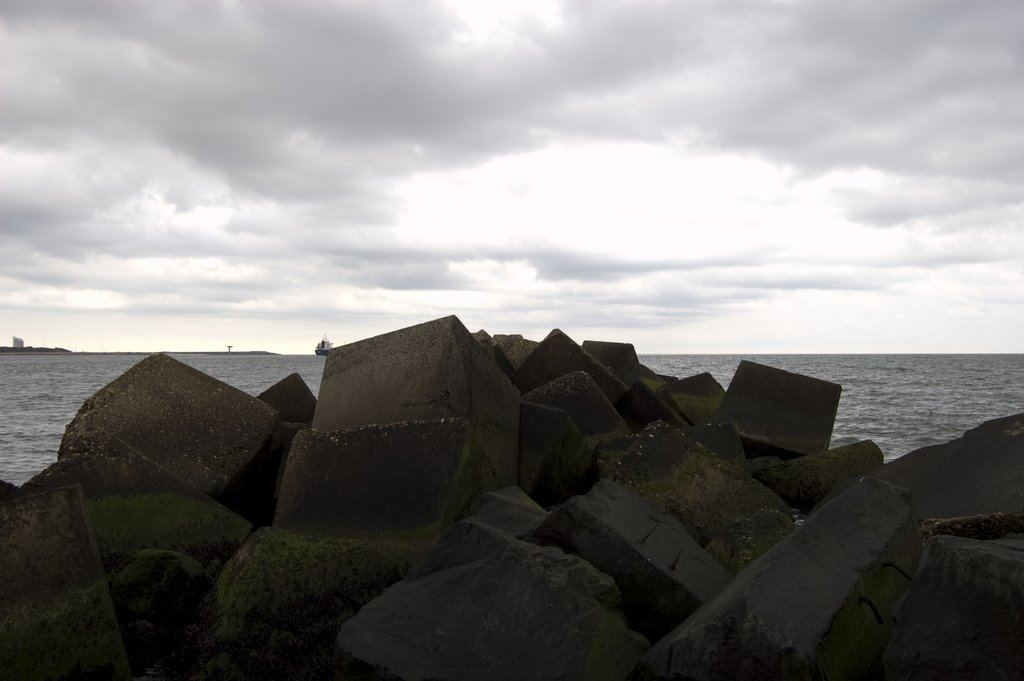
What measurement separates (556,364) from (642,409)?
0.97 meters

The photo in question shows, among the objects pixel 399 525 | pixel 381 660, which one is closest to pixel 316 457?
pixel 399 525

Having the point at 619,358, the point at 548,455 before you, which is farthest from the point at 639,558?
the point at 619,358

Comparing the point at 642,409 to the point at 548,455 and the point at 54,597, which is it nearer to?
the point at 548,455

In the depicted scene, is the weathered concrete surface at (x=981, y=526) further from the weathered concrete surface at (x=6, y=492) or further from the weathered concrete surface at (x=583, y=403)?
the weathered concrete surface at (x=6, y=492)

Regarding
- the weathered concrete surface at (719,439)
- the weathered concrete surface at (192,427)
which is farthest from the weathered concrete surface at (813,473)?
the weathered concrete surface at (192,427)

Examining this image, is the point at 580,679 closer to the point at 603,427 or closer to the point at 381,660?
the point at 381,660

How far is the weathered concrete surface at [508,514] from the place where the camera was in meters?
Answer: 3.63

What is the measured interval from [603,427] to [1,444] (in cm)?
1055

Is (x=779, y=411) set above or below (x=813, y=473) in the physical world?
above

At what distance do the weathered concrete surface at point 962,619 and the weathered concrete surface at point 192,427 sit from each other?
4132 millimetres

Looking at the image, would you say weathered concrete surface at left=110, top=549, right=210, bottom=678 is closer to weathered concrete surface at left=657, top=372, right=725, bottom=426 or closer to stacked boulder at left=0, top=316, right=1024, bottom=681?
stacked boulder at left=0, top=316, right=1024, bottom=681

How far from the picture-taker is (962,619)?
2.42m

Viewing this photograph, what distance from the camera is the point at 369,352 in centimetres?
505

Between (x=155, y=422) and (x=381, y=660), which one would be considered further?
Result: (x=155, y=422)
